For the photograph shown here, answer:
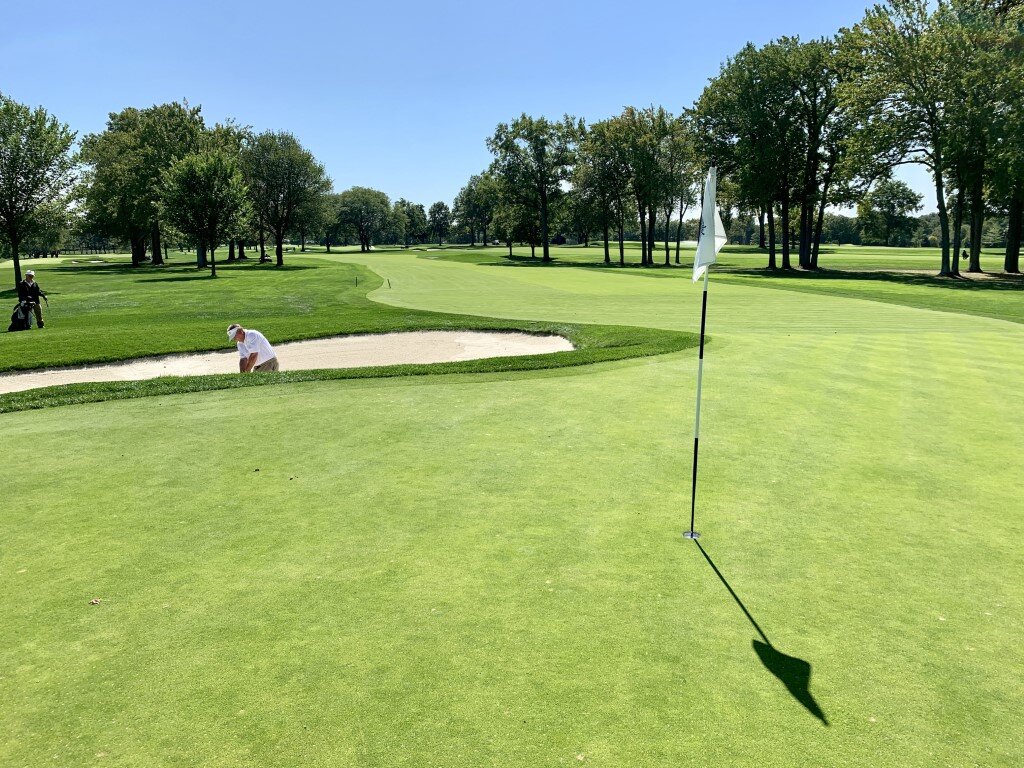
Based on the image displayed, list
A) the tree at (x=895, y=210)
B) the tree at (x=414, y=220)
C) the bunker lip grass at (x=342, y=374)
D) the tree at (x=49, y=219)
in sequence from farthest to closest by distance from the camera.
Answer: the tree at (x=414, y=220), the tree at (x=895, y=210), the tree at (x=49, y=219), the bunker lip grass at (x=342, y=374)

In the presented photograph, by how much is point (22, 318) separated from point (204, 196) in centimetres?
3573

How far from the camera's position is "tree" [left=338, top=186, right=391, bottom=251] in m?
160

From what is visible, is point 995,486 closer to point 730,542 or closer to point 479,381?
point 730,542

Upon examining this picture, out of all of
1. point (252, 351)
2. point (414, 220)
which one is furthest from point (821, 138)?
point (414, 220)

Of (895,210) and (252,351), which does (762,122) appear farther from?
(895,210)

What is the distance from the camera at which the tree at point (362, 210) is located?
15988 cm

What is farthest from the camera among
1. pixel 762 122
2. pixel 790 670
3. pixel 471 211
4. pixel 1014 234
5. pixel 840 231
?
pixel 840 231

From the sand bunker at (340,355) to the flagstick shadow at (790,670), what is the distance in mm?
13702

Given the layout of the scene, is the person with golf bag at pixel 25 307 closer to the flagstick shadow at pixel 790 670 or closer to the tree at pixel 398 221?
the flagstick shadow at pixel 790 670

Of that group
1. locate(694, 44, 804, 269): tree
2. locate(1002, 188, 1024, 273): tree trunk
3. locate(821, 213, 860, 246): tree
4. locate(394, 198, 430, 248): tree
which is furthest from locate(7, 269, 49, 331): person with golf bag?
locate(821, 213, 860, 246): tree

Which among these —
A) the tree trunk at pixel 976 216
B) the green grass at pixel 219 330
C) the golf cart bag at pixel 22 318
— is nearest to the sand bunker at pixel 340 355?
the green grass at pixel 219 330

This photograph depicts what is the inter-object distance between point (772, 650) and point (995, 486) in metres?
4.54

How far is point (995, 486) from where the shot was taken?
23.1 feet

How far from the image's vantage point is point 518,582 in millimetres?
5066
